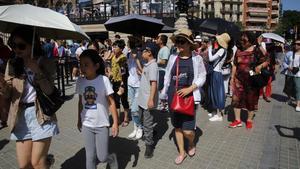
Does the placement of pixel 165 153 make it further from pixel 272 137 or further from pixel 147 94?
pixel 272 137

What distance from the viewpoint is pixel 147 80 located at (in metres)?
4.75

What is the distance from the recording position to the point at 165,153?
4.90 meters

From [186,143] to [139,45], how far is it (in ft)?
6.33

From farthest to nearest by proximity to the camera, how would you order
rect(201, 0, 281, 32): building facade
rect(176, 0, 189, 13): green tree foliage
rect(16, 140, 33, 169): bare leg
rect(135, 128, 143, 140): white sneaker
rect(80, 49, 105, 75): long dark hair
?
1. rect(201, 0, 281, 32): building facade
2. rect(176, 0, 189, 13): green tree foliage
3. rect(135, 128, 143, 140): white sneaker
4. rect(80, 49, 105, 75): long dark hair
5. rect(16, 140, 33, 169): bare leg

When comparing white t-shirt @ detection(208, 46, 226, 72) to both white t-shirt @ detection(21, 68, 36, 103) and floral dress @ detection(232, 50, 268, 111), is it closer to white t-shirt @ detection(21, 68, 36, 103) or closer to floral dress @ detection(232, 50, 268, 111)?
floral dress @ detection(232, 50, 268, 111)

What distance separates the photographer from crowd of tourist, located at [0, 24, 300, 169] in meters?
2.98

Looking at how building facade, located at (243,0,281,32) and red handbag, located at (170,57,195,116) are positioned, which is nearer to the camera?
red handbag, located at (170,57,195,116)

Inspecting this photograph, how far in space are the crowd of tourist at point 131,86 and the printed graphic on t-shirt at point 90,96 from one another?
10 millimetres

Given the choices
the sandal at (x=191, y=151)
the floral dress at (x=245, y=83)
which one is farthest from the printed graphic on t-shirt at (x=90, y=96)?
the floral dress at (x=245, y=83)

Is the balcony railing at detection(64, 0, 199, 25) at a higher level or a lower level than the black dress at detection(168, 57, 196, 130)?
higher

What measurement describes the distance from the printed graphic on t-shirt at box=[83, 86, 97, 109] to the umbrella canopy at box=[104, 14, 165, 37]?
2.52 metres

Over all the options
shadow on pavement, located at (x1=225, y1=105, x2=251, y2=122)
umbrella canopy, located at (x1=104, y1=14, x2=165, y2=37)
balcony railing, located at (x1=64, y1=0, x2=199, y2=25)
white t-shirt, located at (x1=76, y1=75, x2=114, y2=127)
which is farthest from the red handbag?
balcony railing, located at (x1=64, y1=0, x2=199, y2=25)

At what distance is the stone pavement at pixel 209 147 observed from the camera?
449cm

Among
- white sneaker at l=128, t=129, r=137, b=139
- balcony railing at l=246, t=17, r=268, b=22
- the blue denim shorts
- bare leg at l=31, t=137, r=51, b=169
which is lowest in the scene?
white sneaker at l=128, t=129, r=137, b=139
